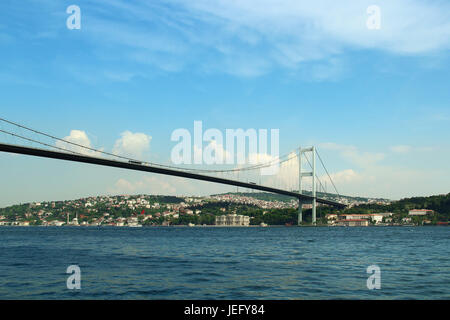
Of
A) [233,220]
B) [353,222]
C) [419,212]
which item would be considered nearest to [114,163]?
[353,222]

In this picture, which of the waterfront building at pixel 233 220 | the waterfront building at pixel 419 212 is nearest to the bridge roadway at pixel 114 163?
the waterfront building at pixel 233 220

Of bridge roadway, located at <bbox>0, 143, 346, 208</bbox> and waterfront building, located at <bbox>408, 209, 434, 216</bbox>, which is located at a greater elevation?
bridge roadway, located at <bbox>0, 143, 346, 208</bbox>

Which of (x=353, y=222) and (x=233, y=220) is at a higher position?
(x=353, y=222)

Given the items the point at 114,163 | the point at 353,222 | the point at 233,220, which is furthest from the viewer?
the point at 233,220

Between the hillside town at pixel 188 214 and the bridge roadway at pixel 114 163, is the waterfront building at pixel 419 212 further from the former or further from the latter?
the bridge roadway at pixel 114 163

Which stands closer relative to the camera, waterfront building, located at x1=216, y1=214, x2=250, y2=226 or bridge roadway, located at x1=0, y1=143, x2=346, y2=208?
bridge roadway, located at x1=0, y1=143, x2=346, y2=208

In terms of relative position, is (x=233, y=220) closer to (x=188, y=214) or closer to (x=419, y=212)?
(x=188, y=214)

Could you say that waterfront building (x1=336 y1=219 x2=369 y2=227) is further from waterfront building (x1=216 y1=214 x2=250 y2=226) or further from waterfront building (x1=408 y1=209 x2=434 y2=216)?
waterfront building (x1=216 y1=214 x2=250 y2=226)

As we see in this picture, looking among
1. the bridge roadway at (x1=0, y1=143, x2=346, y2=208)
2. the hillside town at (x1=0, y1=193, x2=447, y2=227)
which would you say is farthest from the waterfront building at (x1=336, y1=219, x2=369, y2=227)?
the bridge roadway at (x1=0, y1=143, x2=346, y2=208)
